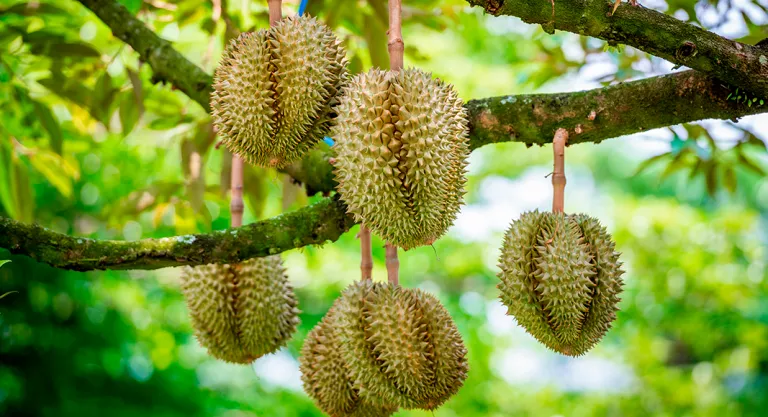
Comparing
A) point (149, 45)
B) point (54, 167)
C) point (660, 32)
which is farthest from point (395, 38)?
point (54, 167)

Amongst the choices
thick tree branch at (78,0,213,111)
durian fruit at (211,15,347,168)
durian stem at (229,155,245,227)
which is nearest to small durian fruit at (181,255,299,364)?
durian stem at (229,155,245,227)

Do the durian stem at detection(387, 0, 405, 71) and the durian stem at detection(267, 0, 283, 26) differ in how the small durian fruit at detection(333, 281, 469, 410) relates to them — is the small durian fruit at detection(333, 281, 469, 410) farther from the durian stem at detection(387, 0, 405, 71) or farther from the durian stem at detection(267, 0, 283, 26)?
the durian stem at detection(267, 0, 283, 26)

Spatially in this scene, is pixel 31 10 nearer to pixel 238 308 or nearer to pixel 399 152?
pixel 238 308

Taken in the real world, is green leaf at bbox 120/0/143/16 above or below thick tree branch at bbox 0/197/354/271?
above

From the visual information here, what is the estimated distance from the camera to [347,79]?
143 centimetres

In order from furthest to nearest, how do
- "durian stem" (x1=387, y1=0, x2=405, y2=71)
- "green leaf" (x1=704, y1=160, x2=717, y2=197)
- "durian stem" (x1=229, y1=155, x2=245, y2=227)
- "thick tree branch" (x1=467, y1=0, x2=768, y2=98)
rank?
1. "green leaf" (x1=704, y1=160, x2=717, y2=197)
2. "durian stem" (x1=229, y1=155, x2=245, y2=227)
3. "durian stem" (x1=387, y1=0, x2=405, y2=71)
4. "thick tree branch" (x1=467, y1=0, x2=768, y2=98)

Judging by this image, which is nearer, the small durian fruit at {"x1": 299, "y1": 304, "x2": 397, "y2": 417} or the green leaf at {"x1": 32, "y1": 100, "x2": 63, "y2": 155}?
the small durian fruit at {"x1": 299, "y1": 304, "x2": 397, "y2": 417}

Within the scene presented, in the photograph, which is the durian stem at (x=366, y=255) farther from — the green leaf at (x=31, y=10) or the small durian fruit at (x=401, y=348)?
the green leaf at (x=31, y=10)

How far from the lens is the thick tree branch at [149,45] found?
2.08 m

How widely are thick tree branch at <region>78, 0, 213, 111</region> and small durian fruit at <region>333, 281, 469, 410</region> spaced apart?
3.29 feet

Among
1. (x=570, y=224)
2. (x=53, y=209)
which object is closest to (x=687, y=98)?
(x=570, y=224)

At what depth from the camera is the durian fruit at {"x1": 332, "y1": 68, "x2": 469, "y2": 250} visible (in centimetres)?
126

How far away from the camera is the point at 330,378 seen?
1.53 m

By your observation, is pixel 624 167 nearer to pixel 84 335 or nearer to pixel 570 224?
pixel 84 335
